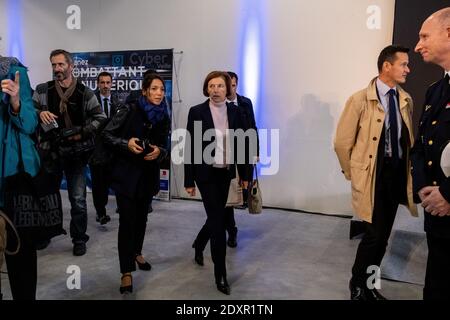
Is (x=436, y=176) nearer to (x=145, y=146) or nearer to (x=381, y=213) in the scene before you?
(x=381, y=213)

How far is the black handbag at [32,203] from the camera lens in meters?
2.07

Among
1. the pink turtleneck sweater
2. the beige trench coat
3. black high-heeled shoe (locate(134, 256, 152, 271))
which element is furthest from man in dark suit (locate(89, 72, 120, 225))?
the beige trench coat

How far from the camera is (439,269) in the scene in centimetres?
182

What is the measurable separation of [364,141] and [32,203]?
6.52ft

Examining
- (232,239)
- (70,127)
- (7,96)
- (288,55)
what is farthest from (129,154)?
(288,55)

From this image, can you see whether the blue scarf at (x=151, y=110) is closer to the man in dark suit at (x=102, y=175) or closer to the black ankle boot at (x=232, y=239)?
the man in dark suit at (x=102, y=175)

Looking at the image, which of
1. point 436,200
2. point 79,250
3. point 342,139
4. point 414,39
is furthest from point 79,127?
point 414,39

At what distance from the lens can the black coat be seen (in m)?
2.93

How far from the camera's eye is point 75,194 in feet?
12.3

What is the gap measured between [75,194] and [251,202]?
1.54m

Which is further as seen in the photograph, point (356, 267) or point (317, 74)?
point (317, 74)

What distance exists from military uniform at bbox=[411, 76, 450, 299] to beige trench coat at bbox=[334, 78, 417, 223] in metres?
0.77

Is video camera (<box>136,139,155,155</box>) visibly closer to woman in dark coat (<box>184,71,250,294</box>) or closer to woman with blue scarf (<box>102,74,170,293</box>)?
woman with blue scarf (<box>102,74,170,293</box>)

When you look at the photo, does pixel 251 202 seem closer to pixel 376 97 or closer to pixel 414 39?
pixel 376 97
